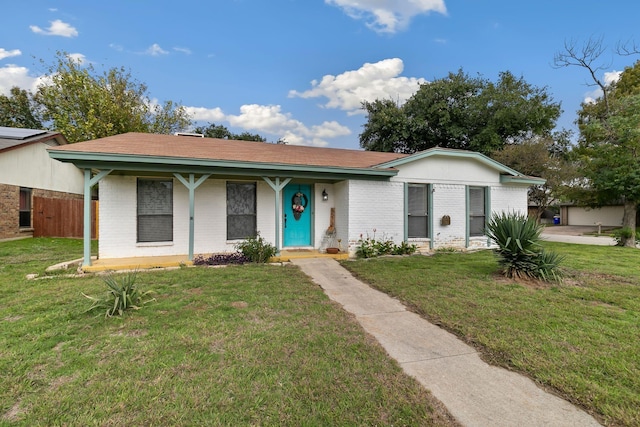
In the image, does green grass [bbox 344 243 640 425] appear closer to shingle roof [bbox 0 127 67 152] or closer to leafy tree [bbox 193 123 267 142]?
shingle roof [bbox 0 127 67 152]

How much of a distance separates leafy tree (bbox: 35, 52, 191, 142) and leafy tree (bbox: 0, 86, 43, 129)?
10113 mm

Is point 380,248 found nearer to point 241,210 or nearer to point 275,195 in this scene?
point 275,195

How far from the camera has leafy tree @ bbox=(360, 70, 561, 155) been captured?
19.6 m

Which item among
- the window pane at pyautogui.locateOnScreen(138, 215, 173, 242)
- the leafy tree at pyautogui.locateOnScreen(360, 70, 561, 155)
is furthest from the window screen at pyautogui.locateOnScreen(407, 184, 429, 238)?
the leafy tree at pyautogui.locateOnScreen(360, 70, 561, 155)

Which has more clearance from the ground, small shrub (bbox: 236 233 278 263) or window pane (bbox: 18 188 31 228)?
window pane (bbox: 18 188 31 228)

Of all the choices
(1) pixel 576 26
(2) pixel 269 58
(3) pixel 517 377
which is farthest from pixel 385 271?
(1) pixel 576 26

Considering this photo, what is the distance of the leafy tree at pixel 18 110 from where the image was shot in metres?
23.9

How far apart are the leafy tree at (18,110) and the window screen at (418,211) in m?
30.1

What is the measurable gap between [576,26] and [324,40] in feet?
35.9

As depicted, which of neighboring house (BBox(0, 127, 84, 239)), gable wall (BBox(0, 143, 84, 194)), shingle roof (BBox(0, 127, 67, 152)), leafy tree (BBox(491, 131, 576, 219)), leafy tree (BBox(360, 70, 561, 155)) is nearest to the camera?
neighboring house (BBox(0, 127, 84, 239))

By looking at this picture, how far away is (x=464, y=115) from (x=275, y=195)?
1795cm

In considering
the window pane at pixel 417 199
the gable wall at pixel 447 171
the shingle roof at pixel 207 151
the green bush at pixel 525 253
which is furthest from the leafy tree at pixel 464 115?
the green bush at pixel 525 253

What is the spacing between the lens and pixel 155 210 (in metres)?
8.28

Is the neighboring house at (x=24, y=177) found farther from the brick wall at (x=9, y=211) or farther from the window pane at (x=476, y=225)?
the window pane at (x=476, y=225)
